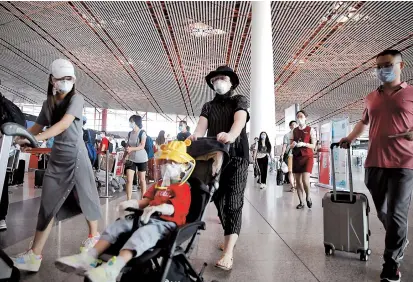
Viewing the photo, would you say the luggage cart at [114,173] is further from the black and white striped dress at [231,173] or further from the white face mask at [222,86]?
the white face mask at [222,86]

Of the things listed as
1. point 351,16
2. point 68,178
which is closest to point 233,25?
point 351,16

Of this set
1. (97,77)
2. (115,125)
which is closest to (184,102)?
(97,77)

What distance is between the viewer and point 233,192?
2.80 metres

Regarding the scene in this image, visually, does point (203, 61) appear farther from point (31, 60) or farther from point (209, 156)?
point (209, 156)

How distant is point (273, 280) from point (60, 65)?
2229mm

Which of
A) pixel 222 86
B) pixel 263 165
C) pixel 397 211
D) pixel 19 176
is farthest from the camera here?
pixel 263 165

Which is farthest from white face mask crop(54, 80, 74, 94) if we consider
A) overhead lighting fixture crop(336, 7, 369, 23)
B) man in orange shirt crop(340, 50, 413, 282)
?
overhead lighting fixture crop(336, 7, 369, 23)

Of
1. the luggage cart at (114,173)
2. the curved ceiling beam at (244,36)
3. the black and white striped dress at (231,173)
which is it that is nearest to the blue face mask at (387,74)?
the black and white striped dress at (231,173)

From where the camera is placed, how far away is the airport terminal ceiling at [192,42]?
11.7 meters

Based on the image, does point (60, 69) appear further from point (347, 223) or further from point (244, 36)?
point (244, 36)

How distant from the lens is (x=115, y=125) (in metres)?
37.7

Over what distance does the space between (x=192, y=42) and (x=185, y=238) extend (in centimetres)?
1375

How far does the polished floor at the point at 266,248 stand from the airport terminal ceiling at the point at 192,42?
8.47 m

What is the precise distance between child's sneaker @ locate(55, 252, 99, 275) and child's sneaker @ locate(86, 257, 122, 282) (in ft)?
0.32
